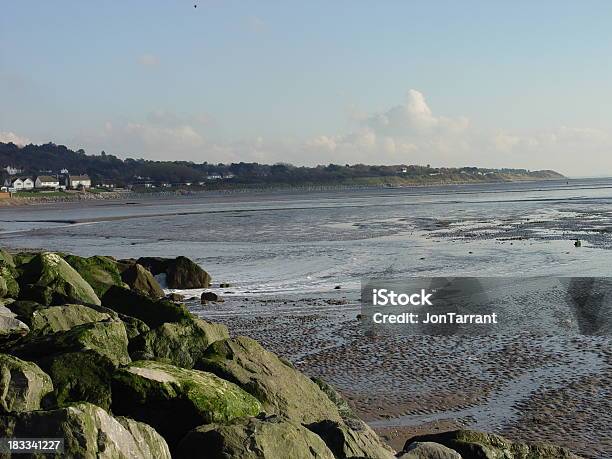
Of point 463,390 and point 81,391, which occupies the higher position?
point 81,391

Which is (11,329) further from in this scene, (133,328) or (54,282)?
(54,282)

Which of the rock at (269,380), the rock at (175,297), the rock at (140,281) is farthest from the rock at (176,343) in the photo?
the rock at (175,297)

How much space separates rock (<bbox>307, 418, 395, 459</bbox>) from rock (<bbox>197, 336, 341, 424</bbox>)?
0.95 m

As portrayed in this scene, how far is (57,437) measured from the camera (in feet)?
21.1

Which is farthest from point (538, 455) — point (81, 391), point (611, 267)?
point (611, 267)

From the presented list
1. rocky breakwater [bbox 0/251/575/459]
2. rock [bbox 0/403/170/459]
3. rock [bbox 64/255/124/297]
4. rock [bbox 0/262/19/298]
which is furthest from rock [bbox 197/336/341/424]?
rock [bbox 64/255/124/297]

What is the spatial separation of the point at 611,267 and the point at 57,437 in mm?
26282

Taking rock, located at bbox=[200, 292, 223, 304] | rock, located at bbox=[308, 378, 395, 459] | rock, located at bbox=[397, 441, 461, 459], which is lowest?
rock, located at bbox=[200, 292, 223, 304]

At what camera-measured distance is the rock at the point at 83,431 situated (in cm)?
639

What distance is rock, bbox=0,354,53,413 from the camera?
761 cm

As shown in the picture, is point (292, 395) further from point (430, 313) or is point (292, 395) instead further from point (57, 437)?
point (430, 313)

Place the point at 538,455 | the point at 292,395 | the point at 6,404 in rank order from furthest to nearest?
the point at 292,395, the point at 538,455, the point at 6,404

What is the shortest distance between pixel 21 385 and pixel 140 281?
15331 millimetres

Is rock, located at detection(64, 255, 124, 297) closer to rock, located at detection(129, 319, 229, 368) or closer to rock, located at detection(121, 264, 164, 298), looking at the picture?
rock, located at detection(121, 264, 164, 298)
